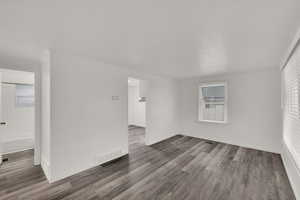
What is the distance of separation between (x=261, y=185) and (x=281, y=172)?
0.81 metres

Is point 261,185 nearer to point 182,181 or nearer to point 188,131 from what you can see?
point 182,181

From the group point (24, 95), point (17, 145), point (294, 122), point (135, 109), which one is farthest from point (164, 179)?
point (135, 109)

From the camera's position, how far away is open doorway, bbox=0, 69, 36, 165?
339 cm

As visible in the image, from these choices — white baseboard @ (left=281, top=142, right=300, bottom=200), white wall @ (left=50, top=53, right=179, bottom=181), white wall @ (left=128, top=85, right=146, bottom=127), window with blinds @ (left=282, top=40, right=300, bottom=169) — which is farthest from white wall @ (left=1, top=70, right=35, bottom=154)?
white baseboard @ (left=281, top=142, right=300, bottom=200)

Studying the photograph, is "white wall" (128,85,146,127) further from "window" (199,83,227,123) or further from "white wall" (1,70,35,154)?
"white wall" (1,70,35,154)

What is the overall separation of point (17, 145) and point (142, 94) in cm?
384

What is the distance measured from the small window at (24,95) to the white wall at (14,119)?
Answer: 0.08 metres

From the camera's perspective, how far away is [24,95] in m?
3.91

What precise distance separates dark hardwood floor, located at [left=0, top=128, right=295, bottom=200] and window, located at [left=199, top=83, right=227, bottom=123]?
142 cm

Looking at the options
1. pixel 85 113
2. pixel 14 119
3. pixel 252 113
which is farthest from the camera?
pixel 14 119

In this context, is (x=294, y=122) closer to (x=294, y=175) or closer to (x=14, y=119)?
(x=294, y=175)

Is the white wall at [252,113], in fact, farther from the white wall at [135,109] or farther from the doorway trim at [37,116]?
the doorway trim at [37,116]

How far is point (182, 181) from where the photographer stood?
216cm

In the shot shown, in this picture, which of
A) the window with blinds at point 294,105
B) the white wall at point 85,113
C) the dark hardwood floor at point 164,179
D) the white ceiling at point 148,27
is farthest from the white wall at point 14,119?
the window with blinds at point 294,105
